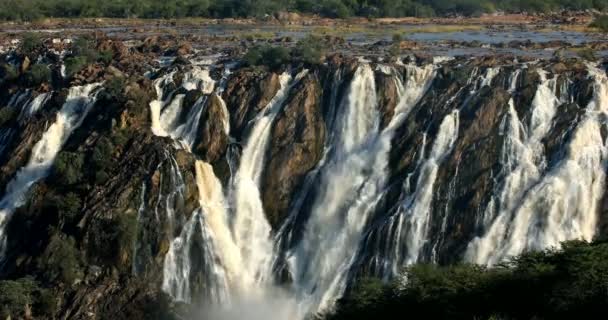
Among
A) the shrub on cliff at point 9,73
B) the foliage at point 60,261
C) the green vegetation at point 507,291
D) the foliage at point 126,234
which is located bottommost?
the foliage at point 60,261

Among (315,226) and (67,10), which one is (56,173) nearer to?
(315,226)

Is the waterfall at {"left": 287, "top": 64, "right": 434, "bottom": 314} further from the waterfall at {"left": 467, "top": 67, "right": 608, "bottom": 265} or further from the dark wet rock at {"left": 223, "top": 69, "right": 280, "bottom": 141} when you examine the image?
the waterfall at {"left": 467, "top": 67, "right": 608, "bottom": 265}

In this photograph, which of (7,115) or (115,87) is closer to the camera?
(115,87)

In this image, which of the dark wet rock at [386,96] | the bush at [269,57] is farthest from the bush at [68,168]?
the dark wet rock at [386,96]

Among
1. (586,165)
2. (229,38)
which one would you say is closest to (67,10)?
(229,38)

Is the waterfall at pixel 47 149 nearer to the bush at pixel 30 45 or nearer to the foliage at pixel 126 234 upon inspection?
the foliage at pixel 126 234

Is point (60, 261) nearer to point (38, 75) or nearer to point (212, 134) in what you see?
point (212, 134)

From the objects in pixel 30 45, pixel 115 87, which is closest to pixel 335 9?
pixel 30 45
